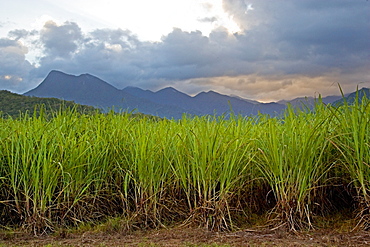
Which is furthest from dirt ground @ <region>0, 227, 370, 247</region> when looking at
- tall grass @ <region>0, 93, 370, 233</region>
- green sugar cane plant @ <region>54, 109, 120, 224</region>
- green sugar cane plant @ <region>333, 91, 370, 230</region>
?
green sugar cane plant @ <region>54, 109, 120, 224</region>

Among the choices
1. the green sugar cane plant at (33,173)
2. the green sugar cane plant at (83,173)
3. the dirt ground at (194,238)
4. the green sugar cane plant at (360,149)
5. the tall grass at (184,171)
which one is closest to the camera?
the dirt ground at (194,238)

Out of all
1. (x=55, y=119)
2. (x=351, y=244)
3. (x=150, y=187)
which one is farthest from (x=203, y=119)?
(x=351, y=244)

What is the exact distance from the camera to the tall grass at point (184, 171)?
3010 mm

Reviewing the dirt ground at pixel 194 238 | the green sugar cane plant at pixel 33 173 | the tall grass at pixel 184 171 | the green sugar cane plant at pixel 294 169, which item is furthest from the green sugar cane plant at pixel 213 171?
the green sugar cane plant at pixel 33 173

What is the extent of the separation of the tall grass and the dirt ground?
12cm

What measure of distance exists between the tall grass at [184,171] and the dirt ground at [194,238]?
120mm

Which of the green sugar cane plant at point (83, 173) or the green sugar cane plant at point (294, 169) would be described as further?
the green sugar cane plant at point (83, 173)

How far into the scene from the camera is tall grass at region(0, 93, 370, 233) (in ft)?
9.87

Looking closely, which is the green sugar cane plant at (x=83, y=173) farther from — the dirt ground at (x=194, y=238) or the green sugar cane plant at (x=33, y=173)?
the dirt ground at (x=194, y=238)

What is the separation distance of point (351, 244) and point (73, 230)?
7.44 feet

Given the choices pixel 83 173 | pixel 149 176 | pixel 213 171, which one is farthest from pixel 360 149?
pixel 83 173

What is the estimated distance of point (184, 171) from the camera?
3.40 meters

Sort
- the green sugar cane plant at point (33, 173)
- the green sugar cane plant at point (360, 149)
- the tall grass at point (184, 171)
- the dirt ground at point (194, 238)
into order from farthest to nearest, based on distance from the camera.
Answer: the green sugar cane plant at point (33, 173), the tall grass at point (184, 171), the green sugar cane plant at point (360, 149), the dirt ground at point (194, 238)

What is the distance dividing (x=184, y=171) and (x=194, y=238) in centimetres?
72
